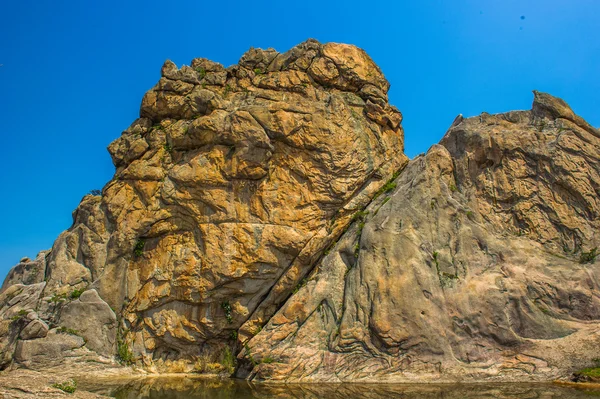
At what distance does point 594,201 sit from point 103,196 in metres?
24.2

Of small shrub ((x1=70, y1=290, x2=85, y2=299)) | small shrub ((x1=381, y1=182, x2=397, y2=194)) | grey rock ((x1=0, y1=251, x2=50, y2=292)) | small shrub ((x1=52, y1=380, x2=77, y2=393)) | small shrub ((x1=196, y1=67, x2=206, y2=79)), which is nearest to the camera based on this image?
small shrub ((x1=52, y1=380, x2=77, y2=393))

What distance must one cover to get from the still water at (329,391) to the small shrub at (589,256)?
647 centimetres

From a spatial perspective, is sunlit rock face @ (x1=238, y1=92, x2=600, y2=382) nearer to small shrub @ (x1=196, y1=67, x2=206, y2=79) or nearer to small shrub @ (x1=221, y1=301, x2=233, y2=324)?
small shrub @ (x1=221, y1=301, x2=233, y2=324)

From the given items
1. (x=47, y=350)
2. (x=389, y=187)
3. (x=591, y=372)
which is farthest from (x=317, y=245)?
(x=47, y=350)

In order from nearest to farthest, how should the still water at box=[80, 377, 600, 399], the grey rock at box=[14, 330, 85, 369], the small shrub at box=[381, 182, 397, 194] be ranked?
the still water at box=[80, 377, 600, 399], the grey rock at box=[14, 330, 85, 369], the small shrub at box=[381, 182, 397, 194]

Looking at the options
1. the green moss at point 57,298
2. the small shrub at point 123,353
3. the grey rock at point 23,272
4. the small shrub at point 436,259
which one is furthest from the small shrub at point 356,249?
the grey rock at point 23,272

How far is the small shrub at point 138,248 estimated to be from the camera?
23.6 meters

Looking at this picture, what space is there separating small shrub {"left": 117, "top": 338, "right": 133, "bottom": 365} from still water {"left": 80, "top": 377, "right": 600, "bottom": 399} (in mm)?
2689

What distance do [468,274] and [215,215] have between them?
12.0 m

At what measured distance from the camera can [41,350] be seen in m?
21.0

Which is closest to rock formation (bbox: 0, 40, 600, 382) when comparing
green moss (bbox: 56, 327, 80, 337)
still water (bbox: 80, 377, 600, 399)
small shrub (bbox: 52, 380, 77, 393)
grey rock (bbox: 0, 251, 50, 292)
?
green moss (bbox: 56, 327, 80, 337)

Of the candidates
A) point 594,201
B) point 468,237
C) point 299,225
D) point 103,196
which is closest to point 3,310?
point 103,196

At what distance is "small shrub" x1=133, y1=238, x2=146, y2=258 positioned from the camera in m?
23.6

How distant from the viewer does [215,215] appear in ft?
76.1
